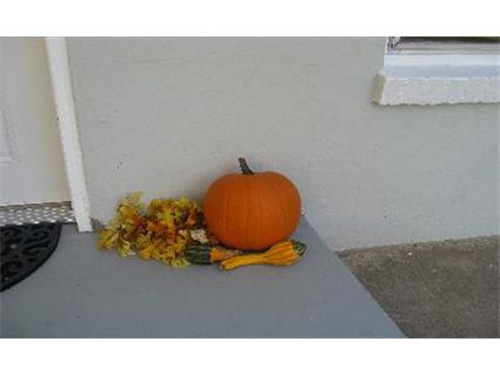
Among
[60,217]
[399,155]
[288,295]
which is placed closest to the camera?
[288,295]

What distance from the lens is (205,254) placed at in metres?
1.82

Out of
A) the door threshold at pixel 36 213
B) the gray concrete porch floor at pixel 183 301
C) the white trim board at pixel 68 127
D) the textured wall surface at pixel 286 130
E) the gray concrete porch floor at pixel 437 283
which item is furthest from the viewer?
the door threshold at pixel 36 213

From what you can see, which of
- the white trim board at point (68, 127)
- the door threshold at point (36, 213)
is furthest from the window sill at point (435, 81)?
the door threshold at point (36, 213)

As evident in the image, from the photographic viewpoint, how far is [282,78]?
1.90 m

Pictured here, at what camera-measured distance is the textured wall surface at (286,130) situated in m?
1.79

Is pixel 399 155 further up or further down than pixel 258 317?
further up

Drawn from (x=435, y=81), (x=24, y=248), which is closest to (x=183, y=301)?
(x=24, y=248)

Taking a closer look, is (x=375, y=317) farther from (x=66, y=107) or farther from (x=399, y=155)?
(x=66, y=107)

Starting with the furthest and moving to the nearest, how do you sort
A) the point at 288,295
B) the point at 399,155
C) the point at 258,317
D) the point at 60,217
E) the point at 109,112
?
1. the point at 399,155
2. the point at 60,217
3. the point at 109,112
4. the point at 288,295
5. the point at 258,317

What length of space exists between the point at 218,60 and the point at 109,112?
0.50 meters

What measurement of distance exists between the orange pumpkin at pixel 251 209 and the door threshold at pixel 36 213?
27.7 inches

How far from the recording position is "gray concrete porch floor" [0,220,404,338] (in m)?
1.54

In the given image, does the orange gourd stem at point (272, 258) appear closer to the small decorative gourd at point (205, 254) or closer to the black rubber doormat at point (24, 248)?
the small decorative gourd at point (205, 254)
